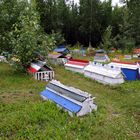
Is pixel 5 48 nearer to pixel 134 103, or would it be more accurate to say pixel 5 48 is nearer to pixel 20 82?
pixel 20 82

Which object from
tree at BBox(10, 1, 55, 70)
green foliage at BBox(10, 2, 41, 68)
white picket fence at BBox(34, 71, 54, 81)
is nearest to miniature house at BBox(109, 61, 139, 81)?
white picket fence at BBox(34, 71, 54, 81)

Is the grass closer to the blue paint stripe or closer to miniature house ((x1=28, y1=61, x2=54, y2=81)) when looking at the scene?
the blue paint stripe

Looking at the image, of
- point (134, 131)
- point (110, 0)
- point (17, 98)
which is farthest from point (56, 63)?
point (110, 0)

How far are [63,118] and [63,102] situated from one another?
118 cm

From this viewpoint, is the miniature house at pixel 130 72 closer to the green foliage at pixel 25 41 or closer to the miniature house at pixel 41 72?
the miniature house at pixel 41 72

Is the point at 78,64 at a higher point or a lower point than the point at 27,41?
lower

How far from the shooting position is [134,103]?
12672mm

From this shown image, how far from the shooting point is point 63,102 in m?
11.0

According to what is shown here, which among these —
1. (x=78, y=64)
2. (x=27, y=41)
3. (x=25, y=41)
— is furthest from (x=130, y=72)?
(x=25, y=41)

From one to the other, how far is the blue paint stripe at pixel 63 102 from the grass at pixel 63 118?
27 cm

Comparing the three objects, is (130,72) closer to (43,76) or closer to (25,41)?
(43,76)

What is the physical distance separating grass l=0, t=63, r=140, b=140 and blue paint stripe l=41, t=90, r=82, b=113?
268 mm

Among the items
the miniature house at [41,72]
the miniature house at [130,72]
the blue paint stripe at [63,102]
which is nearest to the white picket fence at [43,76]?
the miniature house at [41,72]

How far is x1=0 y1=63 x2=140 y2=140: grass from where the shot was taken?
28.9 ft
